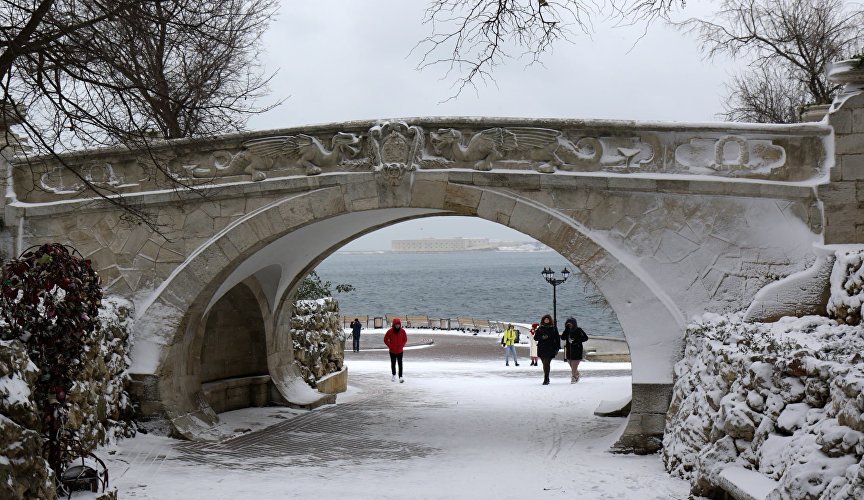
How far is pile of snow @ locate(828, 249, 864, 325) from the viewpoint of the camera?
6.98 metres

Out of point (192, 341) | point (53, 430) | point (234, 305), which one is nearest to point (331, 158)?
point (192, 341)

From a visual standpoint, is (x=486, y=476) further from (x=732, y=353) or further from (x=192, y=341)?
(x=192, y=341)

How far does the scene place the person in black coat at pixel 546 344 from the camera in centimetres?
1559

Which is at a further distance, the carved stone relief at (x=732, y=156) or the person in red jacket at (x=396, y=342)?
the person in red jacket at (x=396, y=342)

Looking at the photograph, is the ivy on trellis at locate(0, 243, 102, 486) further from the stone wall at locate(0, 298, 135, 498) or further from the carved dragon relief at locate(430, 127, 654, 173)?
the carved dragon relief at locate(430, 127, 654, 173)

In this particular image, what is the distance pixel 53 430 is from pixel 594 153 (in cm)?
582

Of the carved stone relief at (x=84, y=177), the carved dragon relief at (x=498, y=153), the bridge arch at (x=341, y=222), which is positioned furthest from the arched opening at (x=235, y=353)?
the carved dragon relief at (x=498, y=153)

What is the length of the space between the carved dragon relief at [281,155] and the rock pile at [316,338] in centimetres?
453

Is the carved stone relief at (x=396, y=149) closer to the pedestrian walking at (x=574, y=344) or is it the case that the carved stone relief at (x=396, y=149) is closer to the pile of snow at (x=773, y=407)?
the pile of snow at (x=773, y=407)

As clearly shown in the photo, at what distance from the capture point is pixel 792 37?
1723 centimetres

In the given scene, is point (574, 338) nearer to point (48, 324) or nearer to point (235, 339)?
point (235, 339)

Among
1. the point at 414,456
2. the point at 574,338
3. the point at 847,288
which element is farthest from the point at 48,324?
the point at 574,338

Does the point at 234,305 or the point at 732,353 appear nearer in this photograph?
the point at 732,353

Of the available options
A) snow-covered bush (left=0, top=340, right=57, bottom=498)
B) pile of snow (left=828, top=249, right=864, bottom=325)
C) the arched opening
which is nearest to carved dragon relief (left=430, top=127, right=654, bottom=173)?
pile of snow (left=828, top=249, right=864, bottom=325)
